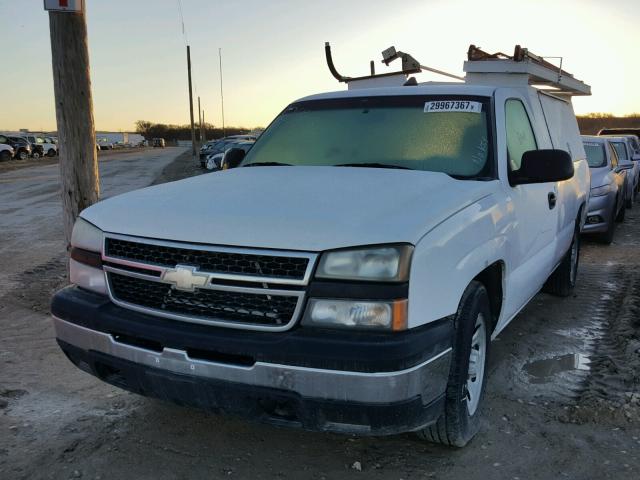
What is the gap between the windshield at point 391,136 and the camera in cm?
365

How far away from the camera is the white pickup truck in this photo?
2445mm

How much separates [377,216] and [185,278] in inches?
33.9

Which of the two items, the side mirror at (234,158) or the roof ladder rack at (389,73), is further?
the roof ladder rack at (389,73)

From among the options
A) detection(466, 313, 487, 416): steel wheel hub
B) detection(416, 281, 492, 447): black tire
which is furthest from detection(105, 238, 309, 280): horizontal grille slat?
detection(466, 313, 487, 416): steel wheel hub

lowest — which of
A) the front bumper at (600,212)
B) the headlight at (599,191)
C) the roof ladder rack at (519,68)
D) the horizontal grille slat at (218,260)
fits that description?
the front bumper at (600,212)

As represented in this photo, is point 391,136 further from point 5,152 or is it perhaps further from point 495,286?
point 5,152

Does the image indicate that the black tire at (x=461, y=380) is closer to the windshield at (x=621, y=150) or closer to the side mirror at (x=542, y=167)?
the side mirror at (x=542, y=167)

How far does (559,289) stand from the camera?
6270mm

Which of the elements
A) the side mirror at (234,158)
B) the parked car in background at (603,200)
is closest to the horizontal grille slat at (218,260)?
the side mirror at (234,158)

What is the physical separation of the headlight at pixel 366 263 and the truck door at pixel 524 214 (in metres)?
1.34

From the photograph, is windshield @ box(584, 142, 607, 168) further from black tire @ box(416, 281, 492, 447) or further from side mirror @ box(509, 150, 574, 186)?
black tire @ box(416, 281, 492, 447)

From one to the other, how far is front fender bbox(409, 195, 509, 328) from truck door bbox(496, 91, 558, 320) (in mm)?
487

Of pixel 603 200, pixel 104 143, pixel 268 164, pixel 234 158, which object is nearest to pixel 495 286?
pixel 268 164

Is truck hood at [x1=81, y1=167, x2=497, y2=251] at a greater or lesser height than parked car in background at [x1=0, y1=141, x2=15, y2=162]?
greater
